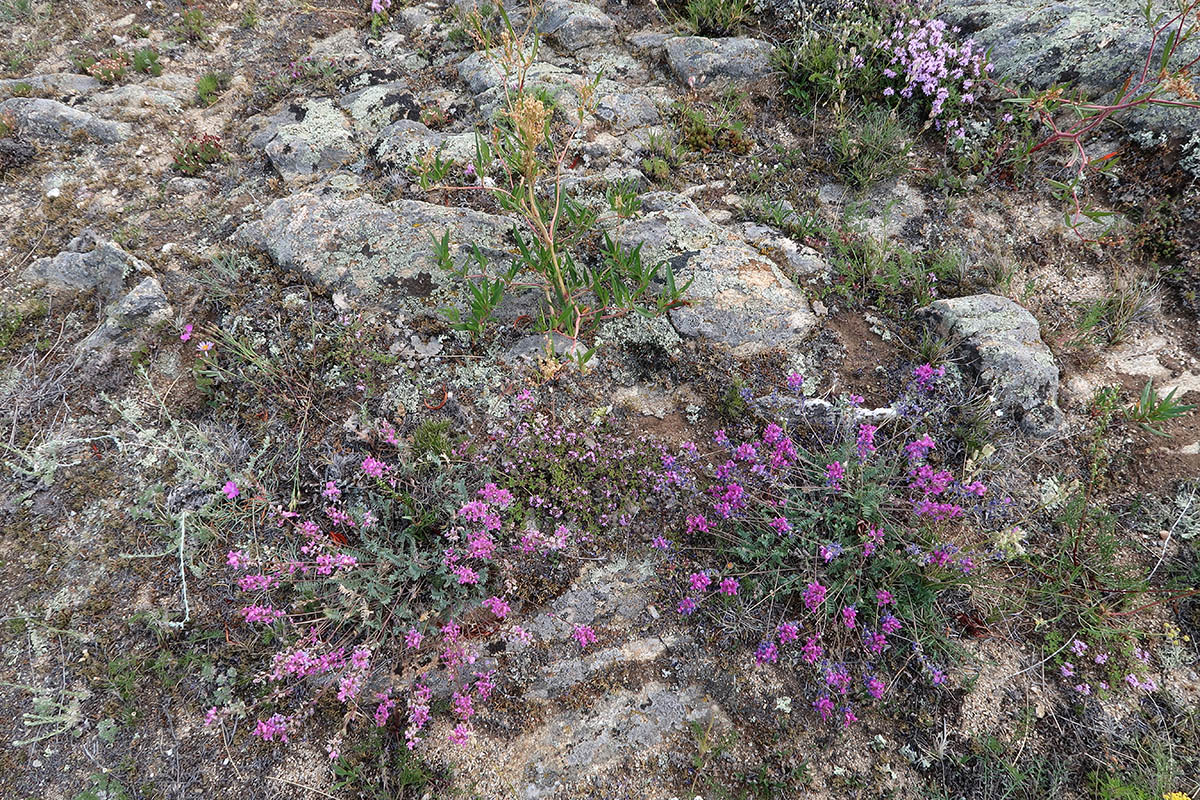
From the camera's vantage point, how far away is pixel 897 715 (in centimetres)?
305

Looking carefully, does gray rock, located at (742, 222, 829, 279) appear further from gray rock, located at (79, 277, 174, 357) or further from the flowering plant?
gray rock, located at (79, 277, 174, 357)

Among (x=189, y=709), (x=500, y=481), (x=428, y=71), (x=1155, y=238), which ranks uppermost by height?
(x=428, y=71)

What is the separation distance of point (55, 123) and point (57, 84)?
0.79m

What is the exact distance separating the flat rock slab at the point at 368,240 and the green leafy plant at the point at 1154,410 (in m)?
4.22

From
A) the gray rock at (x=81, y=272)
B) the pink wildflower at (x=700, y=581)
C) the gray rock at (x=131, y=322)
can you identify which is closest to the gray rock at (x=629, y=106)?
the gray rock at (x=131, y=322)

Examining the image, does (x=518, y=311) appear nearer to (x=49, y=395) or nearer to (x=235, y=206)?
(x=235, y=206)

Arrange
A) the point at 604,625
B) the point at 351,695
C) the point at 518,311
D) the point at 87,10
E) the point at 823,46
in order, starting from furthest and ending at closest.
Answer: the point at 87,10
the point at 823,46
the point at 518,311
the point at 604,625
the point at 351,695

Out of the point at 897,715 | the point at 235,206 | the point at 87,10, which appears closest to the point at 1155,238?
the point at 897,715

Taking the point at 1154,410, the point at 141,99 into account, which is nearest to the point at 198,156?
the point at 141,99

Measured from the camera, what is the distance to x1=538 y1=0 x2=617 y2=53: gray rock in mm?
6027

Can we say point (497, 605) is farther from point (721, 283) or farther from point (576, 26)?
Result: point (576, 26)

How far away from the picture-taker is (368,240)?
4484 mm

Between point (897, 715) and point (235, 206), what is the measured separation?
5.99m

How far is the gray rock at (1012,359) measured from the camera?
3721 millimetres
